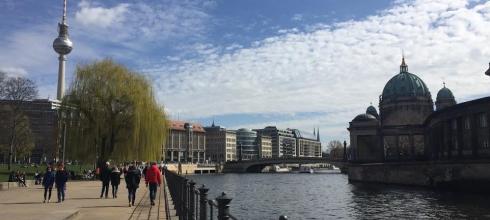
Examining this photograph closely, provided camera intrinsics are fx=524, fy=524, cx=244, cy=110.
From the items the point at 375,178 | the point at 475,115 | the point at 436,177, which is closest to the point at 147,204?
the point at 436,177

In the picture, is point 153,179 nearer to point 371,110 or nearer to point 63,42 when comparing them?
point 63,42

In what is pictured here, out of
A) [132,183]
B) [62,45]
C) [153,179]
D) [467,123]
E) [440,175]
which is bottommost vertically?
[440,175]

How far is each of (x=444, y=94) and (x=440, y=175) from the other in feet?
Result: 375

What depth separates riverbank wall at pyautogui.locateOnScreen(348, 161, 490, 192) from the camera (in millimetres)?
57219

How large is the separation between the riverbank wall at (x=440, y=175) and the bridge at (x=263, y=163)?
68.9 metres

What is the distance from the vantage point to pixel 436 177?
65.1 m

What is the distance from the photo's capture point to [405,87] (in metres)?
157

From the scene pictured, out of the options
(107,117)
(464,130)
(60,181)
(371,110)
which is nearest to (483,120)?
(464,130)

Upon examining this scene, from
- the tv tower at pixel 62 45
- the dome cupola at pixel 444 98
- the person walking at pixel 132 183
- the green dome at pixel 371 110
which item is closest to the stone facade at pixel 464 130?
the person walking at pixel 132 183

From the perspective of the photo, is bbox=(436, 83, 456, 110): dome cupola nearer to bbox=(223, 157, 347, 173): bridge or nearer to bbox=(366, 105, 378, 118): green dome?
bbox=(366, 105, 378, 118): green dome

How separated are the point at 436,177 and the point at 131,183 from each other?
5169 cm

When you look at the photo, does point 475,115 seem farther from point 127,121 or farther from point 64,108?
point 64,108

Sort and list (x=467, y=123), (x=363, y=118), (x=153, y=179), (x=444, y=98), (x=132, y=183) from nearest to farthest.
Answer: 1. (x=132, y=183)
2. (x=153, y=179)
3. (x=467, y=123)
4. (x=363, y=118)
5. (x=444, y=98)

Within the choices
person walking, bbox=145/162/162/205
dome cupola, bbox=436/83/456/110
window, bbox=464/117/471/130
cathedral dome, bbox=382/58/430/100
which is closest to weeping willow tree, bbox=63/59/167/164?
person walking, bbox=145/162/162/205
